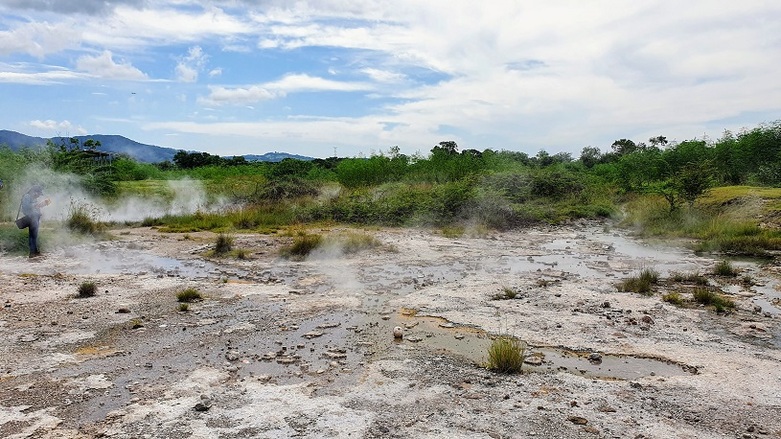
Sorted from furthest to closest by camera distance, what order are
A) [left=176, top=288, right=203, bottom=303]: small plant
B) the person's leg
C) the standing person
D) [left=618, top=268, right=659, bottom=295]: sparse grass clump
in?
the person's leg, the standing person, [left=618, top=268, right=659, bottom=295]: sparse grass clump, [left=176, top=288, right=203, bottom=303]: small plant

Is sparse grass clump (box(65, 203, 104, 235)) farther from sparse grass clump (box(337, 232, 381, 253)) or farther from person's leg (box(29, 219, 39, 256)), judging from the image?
sparse grass clump (box(337, 232, 381, 253))

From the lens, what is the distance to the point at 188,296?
360 inches

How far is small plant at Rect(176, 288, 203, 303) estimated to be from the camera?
909cm

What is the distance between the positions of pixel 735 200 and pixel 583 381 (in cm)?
1956

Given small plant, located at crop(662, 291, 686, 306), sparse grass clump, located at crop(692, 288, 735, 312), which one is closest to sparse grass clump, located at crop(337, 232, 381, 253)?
small plant, located at crop(662, 291, 686, 306)

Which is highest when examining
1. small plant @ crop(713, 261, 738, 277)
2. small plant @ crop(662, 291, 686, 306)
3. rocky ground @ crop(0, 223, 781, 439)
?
small plant @ crop(713, 261, 738, 277)

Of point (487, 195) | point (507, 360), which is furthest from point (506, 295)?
point (487, 195)

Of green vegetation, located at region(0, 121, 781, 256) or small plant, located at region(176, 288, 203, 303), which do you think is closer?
small plant, located at region(176, 288, 203, 303)

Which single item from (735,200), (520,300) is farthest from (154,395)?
(735,200)

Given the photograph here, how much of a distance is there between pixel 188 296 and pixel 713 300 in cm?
888

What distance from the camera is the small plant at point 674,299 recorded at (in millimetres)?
8961

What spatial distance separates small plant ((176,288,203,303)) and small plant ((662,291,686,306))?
318 inches

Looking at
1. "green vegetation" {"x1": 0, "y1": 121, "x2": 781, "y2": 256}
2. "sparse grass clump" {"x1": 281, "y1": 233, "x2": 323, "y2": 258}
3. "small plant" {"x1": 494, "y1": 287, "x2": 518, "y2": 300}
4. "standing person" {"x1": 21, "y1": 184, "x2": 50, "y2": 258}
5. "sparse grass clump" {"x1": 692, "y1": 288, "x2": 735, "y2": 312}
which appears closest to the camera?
"sparse grass clump" {"x1": 692, "y1": 288, "x2": 735, "y2": 312}

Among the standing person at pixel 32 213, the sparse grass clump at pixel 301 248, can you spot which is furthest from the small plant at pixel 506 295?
the standing person at pixel 32 213
